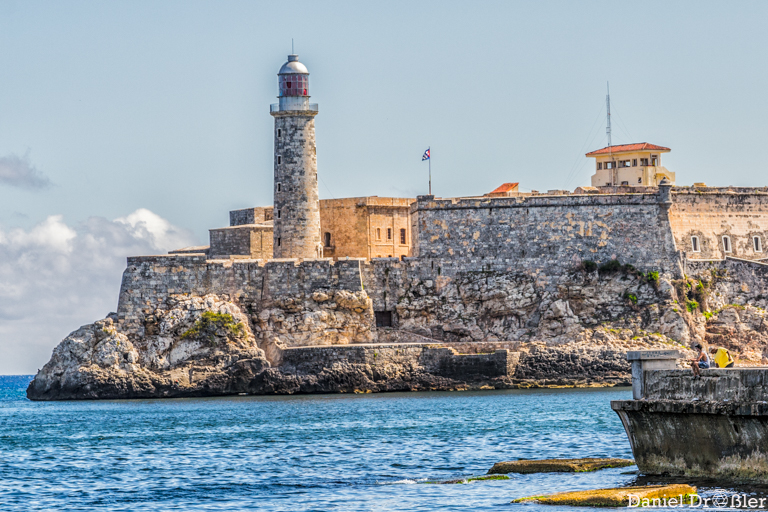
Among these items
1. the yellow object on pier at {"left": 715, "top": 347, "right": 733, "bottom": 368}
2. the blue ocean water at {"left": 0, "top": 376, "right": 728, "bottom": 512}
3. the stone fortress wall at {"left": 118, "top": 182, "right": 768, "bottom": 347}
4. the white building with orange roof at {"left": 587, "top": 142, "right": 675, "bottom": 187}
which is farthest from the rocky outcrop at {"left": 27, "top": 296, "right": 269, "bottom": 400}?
the yellow object on pier at {"left": 715, "top": 347, "right": 733, "bottom": 368}

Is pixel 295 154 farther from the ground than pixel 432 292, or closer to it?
A: farther from the ground

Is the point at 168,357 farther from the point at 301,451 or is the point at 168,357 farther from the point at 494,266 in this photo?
the point at 301,451

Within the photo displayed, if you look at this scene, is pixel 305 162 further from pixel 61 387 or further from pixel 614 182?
pixel 614 182

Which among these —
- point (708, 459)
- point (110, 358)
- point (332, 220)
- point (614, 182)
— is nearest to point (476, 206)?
point (332, 220)

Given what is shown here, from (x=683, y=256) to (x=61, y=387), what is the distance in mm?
23931

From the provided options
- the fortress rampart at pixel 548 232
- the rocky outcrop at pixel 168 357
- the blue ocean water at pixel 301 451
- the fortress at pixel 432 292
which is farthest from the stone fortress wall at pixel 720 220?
the rocky outcrop at pixel 168 357

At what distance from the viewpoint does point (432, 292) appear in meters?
45.5

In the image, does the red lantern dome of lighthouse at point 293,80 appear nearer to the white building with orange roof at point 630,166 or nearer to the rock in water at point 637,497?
the white building with orange roof at point 630,166

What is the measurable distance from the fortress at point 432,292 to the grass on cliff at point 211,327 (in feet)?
0.87

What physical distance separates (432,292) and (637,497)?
31.3 metres

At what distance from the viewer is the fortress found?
42.1 metres

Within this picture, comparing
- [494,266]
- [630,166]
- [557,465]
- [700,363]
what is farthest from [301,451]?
[630,166]

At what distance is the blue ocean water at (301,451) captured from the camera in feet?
56.1

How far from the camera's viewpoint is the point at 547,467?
18.3m
